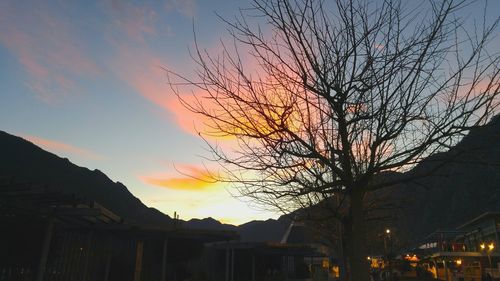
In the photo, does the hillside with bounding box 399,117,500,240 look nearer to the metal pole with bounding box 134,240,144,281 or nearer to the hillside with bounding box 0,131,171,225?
the metal pole with bounding box 134,240,144,281

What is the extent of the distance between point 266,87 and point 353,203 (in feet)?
8.08

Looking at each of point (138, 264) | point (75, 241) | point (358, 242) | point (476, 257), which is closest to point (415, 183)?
point (358, 242)

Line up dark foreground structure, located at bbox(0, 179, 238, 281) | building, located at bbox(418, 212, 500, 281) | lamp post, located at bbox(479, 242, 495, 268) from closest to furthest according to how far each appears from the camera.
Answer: dark foreground structure, located at bbox(0, 179, 238, 281)
building, located at bbox(418, 212, 500, 281)
lamp post, located at bbox(479, 242, 495, 268)

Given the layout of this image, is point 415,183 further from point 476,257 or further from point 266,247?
point 476,257

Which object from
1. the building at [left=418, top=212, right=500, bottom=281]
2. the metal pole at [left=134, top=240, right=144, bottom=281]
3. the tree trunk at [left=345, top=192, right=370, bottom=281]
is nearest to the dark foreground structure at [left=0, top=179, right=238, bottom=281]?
the metal pole at [left=134, top=240, right=144, bottom=281]

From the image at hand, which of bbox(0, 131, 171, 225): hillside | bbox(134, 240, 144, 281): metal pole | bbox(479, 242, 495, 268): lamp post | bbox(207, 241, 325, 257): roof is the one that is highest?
bbox(0, 131, 171, 225): hillside

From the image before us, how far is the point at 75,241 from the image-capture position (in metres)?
15.9

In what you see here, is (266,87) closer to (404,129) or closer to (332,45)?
(332,45)

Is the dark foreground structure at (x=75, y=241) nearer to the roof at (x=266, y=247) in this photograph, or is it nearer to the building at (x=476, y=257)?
the roof at (x=266, y=247)

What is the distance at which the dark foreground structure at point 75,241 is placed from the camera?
36.4ft

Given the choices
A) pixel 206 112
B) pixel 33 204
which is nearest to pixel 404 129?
pixel 206 112

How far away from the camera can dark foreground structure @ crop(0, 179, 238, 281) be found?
11.1 metres

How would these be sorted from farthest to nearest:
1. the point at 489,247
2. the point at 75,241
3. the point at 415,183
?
the point at 489,247, the point at 75,241, the point at 415,183

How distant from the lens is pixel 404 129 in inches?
266
